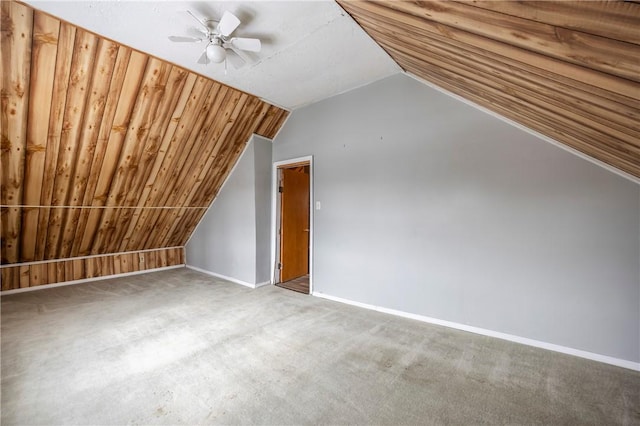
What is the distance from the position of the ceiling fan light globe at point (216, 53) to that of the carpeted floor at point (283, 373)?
2.63 meters

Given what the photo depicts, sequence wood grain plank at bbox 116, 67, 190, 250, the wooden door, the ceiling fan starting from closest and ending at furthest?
1. the ceiling fan
2. wood grain plank at bbox 116, 67, 190, 250
3. the wooden door

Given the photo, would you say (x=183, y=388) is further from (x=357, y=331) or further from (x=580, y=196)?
(x=580, y=196)

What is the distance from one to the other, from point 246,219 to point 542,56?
422 cm

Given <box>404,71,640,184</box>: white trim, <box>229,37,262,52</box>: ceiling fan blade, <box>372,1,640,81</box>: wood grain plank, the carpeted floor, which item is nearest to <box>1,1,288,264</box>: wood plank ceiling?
<box>229,37,262,52</box>: ceiling fan blade

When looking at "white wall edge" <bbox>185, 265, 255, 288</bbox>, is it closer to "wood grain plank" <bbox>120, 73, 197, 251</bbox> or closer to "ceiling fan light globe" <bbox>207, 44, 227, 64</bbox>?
"wood grain plank" <bbox>120, 73, 197, 251</bbox>

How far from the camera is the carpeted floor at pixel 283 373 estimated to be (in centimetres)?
180

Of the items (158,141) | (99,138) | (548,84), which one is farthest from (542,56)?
A: (99,138)

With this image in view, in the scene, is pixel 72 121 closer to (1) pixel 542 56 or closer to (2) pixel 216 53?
(2) pixel 216 53

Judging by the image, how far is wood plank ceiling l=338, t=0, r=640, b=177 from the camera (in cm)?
91

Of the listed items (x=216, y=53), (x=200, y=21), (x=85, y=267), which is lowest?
(x=85, y=267)

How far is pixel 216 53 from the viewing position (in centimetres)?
240

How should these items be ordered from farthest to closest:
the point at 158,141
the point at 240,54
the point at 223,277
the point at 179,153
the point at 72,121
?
the point at 223,277, the point at 179,153, the point at 158,141, the point at 72,121, the point at 240,54

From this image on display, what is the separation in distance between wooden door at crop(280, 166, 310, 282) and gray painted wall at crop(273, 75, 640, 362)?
2.71ft

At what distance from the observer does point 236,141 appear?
175 inches
